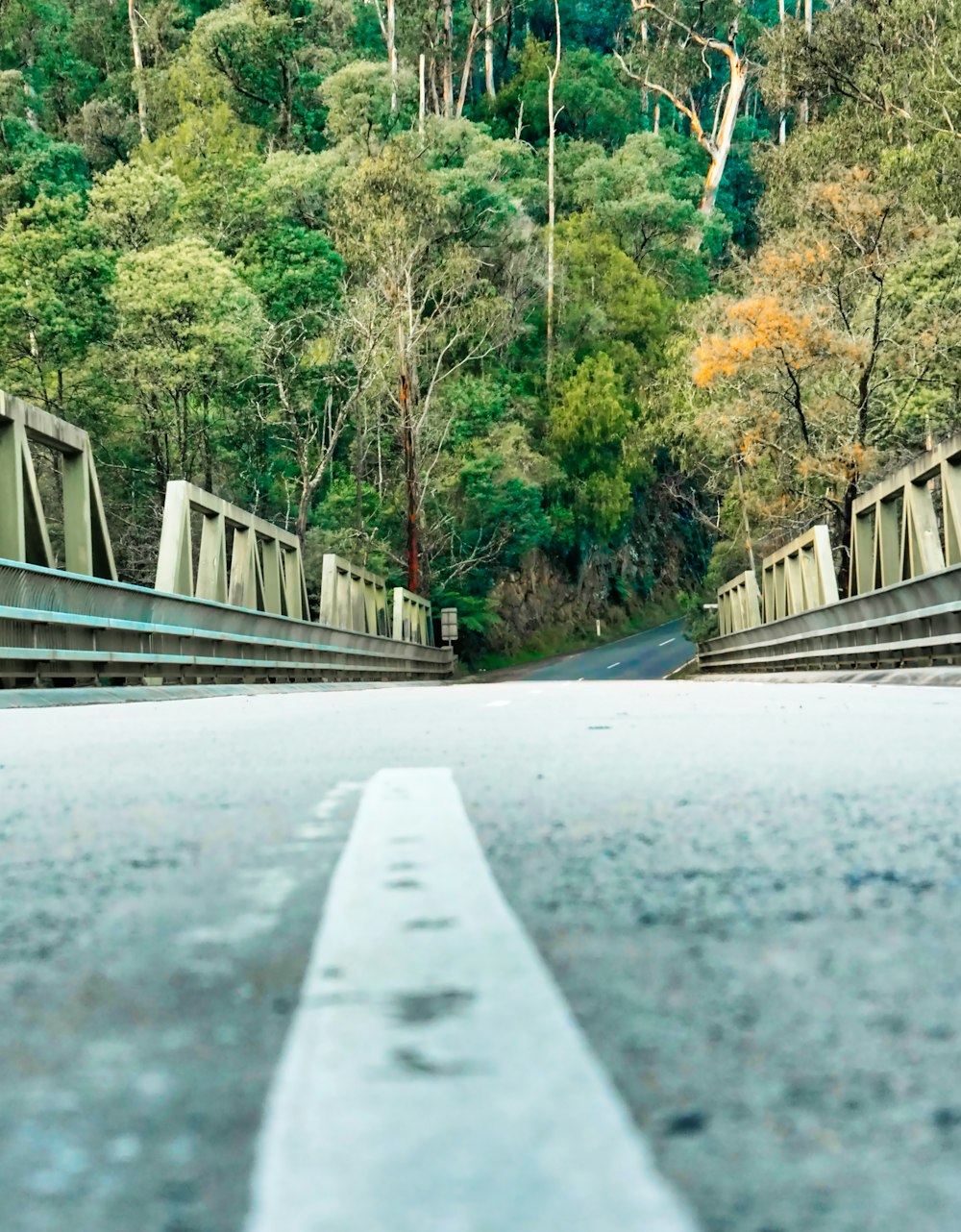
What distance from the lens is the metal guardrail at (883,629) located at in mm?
12633

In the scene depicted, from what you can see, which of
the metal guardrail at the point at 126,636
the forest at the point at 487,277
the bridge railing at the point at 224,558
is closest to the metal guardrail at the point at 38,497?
the metal guardrail at the point at 126,636

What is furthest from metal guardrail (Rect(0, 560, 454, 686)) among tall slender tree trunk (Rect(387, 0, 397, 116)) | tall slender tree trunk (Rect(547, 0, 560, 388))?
tall slender tree trunk (Rect(387, 0, 397, 116))

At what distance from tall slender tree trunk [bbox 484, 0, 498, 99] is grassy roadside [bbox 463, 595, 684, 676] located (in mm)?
30656

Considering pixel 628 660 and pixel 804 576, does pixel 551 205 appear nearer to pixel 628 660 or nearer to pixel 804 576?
pixel 628 660

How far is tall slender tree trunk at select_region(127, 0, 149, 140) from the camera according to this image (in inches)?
2766

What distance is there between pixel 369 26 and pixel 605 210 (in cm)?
1690

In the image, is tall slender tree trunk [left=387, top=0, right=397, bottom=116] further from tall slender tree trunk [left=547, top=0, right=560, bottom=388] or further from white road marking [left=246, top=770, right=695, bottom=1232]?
white road marking [left=246, top=770, right=695, bottom=1232]

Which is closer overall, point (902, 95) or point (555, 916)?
point (555, 916)

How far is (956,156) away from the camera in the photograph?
4022 cm

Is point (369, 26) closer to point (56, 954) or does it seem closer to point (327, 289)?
point (327, 289)

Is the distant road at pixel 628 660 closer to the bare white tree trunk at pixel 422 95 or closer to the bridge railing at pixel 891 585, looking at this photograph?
the bare white tree trunk at pixel 422 95

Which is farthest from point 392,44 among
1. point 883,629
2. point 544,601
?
point 883,629

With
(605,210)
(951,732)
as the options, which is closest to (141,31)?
(605,210)

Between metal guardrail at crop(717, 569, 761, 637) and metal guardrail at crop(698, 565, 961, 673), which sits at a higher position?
metal guardrail at crop(717, 569, 761, 637)
